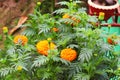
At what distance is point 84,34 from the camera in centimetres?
179

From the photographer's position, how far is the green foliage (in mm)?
1795

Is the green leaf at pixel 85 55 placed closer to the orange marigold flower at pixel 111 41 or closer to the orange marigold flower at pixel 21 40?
the orange marigold flower at pixel 111 41

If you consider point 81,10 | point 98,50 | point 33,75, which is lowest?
point 33,75

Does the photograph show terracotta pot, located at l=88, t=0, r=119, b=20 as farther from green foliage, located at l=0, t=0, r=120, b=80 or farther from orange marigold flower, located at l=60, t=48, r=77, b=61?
orange marigold flower, located at l=60, t=48, r=77, b=61

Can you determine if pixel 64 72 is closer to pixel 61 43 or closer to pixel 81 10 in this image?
pixel 61 43

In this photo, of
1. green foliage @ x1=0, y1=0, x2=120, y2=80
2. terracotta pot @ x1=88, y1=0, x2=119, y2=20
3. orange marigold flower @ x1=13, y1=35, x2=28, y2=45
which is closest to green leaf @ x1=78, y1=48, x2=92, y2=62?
green foliage @ x1=0, y1=0, x2=120, y2=80

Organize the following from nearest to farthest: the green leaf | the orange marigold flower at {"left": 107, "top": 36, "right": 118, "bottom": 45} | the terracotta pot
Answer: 1. the green leaf
2. the orange marigold flower at {"left": 107, "top": 36, "right": 118, "bottom": 45}
3. the terracotta pot

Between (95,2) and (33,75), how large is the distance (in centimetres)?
103

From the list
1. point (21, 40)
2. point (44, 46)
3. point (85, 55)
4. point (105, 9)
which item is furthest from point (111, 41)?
point (105, 9)

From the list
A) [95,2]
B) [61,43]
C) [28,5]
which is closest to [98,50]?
[61,43]

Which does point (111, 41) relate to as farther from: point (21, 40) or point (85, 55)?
point (21, 40)

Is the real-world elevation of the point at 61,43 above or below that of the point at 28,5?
above

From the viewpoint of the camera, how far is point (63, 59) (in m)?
1.80

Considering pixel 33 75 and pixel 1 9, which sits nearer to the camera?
pixel 33 75
